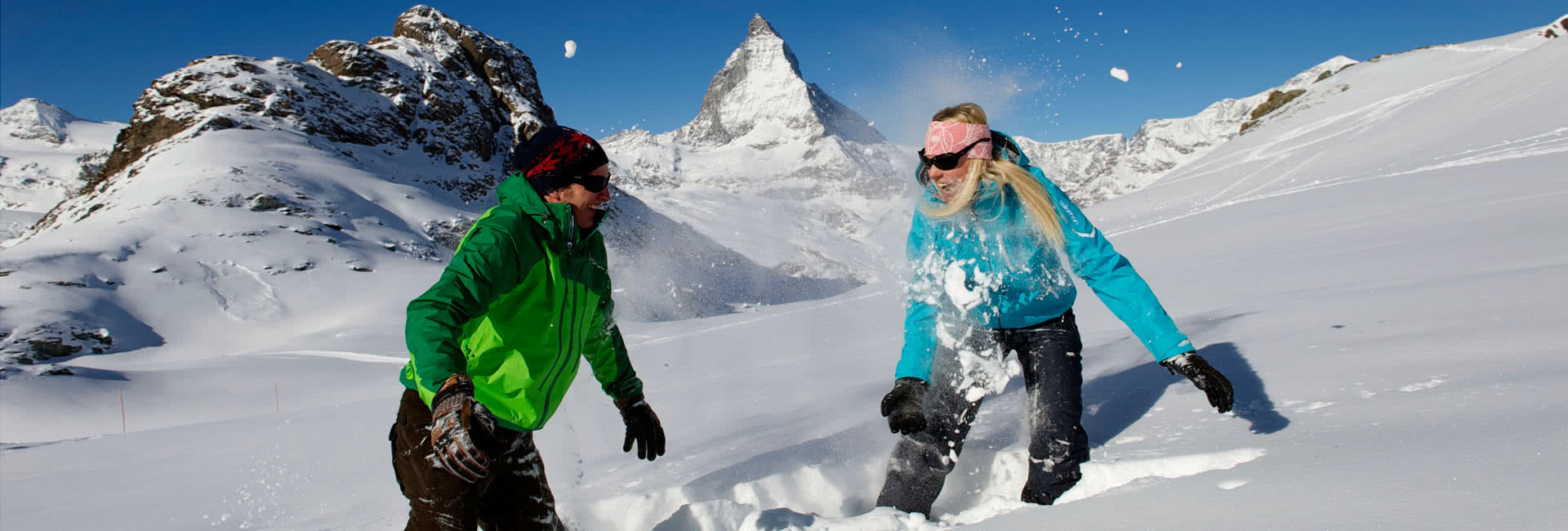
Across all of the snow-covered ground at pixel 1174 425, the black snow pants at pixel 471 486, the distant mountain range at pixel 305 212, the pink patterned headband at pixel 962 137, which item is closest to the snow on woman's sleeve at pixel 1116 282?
the pink patterned headband at pixel 962 137

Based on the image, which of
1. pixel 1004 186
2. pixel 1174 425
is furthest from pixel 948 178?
pixel 1174 425

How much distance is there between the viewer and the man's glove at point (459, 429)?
184 cm

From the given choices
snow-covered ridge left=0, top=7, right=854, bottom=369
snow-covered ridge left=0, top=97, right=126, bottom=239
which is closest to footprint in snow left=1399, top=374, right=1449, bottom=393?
snow-covered ridge left=0, top=7, right=854, bottom=369

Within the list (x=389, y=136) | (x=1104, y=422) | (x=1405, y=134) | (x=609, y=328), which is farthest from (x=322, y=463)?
(x=389, y=136)

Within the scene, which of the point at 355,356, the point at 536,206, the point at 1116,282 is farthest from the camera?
the point at 355,356

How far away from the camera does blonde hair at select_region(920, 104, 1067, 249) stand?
2.79m

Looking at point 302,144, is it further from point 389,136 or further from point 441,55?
point 441,55

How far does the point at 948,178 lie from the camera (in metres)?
2.98

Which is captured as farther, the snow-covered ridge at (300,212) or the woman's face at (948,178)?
the snow-covered ridge at (300,212)

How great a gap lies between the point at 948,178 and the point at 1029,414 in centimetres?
98

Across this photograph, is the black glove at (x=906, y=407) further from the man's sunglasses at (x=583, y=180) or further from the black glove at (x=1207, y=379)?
the man's sunglasses at (x=583, y=180)

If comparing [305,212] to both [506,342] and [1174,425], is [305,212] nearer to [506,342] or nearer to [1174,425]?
[506,342]

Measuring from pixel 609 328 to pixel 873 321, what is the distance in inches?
244

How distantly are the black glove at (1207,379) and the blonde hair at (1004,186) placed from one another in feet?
1.92
